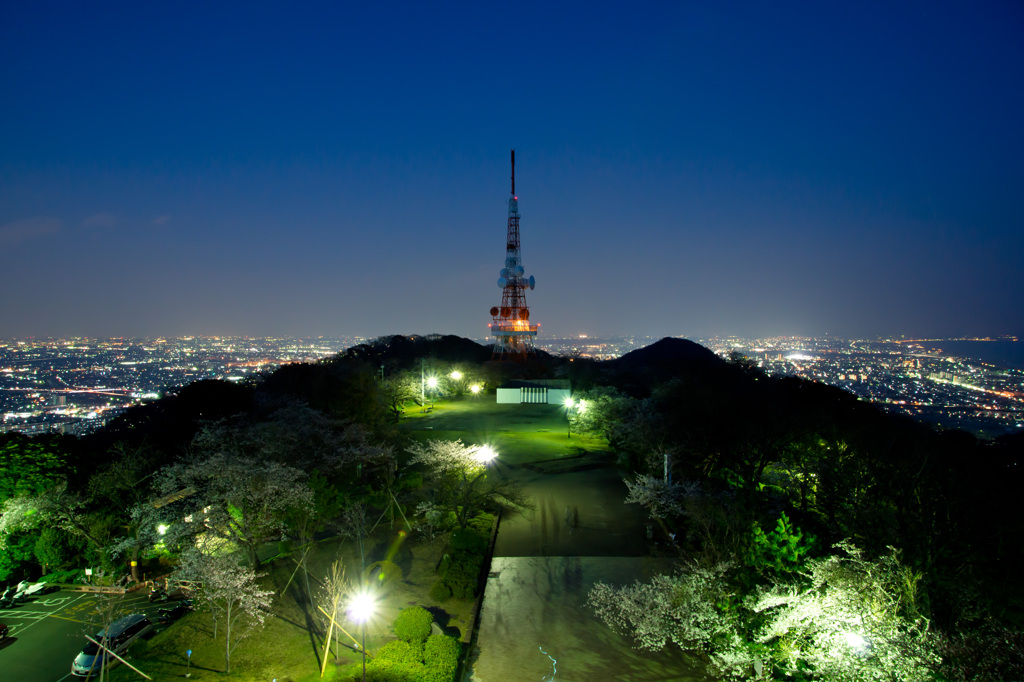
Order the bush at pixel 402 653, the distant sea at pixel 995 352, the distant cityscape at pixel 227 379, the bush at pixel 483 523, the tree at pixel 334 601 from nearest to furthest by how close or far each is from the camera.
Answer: the bush at pixel 402 653 → the tree at pixel 334 601 → the bush at pixel 483 523 → the distant cityscape at pixel 227 379 → the distant sea at pixel 995 352

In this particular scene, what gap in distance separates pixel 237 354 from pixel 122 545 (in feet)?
389

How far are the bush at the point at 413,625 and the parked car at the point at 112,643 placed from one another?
23.2ft

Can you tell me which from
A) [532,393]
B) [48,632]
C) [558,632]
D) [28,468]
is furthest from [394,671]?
[532,393]

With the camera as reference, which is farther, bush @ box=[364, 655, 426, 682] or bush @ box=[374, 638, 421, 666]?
bush @ box=[374, 638, 421, 666]

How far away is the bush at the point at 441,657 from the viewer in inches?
420

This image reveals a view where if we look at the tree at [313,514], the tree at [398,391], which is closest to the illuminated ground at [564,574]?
the tree at [313,514]

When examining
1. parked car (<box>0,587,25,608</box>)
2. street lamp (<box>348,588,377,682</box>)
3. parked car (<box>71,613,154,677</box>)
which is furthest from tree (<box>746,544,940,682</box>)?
parked car (<box>0,587,25,608</box>)

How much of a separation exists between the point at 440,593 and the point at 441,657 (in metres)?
3.39

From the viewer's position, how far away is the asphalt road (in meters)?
13.9

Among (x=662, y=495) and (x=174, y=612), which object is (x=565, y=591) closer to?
(x=662, y=495)

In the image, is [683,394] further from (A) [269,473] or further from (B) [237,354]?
(B) [237,354]

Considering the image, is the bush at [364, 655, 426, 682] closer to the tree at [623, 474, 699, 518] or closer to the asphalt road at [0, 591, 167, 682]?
the asphalt road at [0, 591, 167, 682]

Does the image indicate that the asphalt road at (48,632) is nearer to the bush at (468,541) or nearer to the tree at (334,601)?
the tree at (334,601)

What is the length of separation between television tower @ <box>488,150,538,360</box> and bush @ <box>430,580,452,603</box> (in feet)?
159
